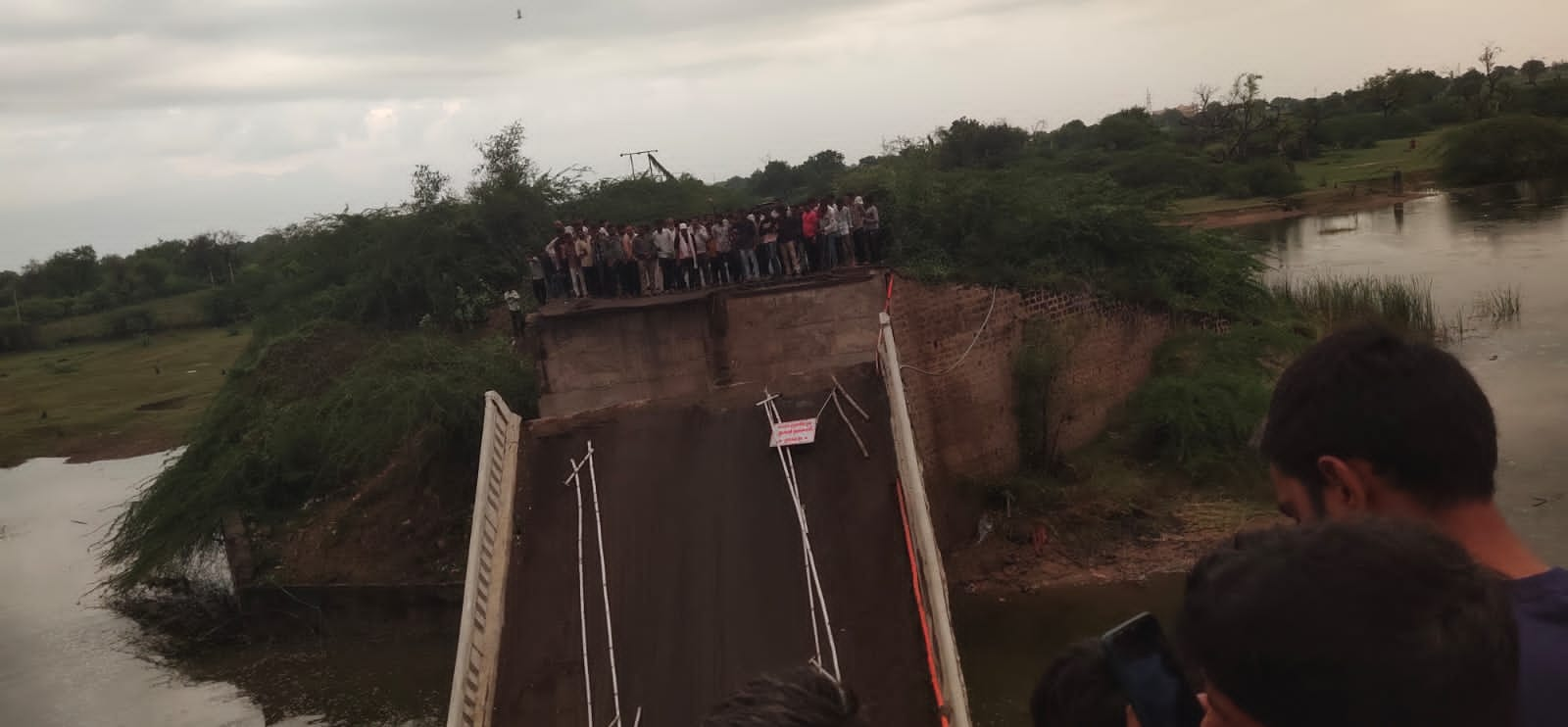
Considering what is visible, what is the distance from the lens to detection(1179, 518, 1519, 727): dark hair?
134cm

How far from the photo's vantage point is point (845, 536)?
7.04 meters

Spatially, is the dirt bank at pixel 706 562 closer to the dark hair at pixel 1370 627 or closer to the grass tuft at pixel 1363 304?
the dark hair at pixel 1370 627

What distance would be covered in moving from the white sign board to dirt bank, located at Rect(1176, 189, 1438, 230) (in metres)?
32.4

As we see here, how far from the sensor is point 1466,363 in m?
16.8

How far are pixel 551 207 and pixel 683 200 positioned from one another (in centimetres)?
272

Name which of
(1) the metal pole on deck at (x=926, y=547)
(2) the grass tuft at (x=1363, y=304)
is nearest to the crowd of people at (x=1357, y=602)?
(1) the metal pole on deck at (x=926, y=547)

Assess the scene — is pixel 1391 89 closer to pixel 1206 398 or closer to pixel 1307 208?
pixel 1307 208

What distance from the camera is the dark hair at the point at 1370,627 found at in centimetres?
134

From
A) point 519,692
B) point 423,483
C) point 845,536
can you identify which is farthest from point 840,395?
point 423,483

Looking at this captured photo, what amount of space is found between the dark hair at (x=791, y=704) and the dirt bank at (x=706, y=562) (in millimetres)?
4283

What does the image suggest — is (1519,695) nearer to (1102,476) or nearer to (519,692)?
(519,692)

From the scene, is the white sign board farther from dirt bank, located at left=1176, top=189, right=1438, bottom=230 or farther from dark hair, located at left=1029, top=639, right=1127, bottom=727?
dirt bank, located at left=1176, top=189, right=1438, bottom=230

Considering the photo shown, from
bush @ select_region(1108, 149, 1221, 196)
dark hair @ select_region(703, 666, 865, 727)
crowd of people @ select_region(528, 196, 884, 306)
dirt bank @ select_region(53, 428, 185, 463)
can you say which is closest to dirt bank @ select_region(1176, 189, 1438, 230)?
bush @ select_region(1108, 149, 1221, 196)

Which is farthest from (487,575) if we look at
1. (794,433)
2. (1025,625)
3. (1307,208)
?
(1307,208)
